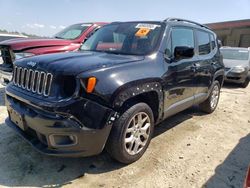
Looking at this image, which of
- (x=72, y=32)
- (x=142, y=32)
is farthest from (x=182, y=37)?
(x=72, y=32)

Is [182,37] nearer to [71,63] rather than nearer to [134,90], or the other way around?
[134,90]

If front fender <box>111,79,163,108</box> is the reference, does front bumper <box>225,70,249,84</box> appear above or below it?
below

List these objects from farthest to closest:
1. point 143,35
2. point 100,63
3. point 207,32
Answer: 1. point 207,32
2. point 143,35
3. point 100,63

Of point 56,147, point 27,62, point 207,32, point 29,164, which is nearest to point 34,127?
point 56,147

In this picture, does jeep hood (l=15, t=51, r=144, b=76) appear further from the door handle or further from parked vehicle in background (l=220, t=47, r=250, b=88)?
parked vehicle in background (l=220, t=47, r=250, b=88)

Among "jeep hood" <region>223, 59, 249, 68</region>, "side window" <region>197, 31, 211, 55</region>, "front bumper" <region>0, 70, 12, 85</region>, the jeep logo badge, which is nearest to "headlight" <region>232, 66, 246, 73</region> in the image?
"jeep hood" <region>223, 59, 249, 68</region>

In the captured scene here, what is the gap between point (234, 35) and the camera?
90.1 ft

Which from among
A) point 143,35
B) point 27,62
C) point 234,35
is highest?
point 143,35

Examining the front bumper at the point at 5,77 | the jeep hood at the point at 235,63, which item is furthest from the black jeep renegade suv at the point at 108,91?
the jeep hood at the point at 235,63

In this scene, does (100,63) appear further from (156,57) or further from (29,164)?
(29,164)

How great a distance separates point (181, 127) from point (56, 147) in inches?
107

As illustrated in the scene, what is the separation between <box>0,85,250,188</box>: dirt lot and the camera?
3096 mm

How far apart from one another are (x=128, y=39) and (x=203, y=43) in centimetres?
188

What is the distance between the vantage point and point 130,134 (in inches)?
132
